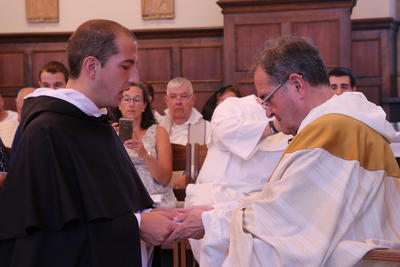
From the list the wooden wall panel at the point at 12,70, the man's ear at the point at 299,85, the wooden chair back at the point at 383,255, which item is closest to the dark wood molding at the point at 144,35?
the wooden wall panel at the point at 12,70

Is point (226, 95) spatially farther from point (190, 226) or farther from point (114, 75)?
point (114, 75)

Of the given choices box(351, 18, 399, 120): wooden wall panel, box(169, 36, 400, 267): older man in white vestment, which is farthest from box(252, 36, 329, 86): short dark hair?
box(351, 18, 399, 120): wooden wall panel

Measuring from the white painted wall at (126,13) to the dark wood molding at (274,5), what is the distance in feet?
2.91

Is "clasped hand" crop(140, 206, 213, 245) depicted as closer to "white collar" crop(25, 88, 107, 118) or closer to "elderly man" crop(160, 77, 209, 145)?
"white collar" crop(25, 88, 107, 118)

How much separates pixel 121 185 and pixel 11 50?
7.22 m

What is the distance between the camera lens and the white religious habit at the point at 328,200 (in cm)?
225

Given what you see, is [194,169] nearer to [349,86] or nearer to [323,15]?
[349,86]

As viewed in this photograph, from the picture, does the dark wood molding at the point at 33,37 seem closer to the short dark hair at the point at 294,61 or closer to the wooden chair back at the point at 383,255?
the short dark hair at the point at 294,61

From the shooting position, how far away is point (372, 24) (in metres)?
8.36

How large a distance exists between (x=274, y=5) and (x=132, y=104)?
3625 millimetres

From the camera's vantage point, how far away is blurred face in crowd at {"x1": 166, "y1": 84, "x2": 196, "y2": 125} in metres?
6.12

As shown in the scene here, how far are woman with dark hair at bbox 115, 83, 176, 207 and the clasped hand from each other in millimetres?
1584

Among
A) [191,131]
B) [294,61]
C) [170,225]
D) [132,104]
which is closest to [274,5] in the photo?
[191,131]

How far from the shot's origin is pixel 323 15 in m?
7.67
